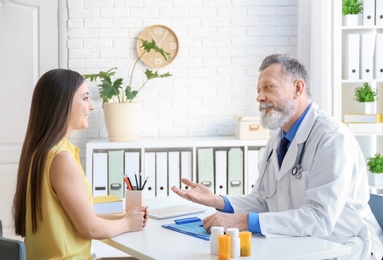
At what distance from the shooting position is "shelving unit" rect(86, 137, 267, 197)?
4.93m

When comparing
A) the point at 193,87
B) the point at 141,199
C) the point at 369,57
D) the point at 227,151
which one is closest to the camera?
the point at 141,199

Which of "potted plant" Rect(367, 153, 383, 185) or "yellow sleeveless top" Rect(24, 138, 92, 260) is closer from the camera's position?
"yellow sleeveless top" Rect(24, 138, 92, 260)

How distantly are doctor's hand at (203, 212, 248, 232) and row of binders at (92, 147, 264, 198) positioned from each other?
243 centimetres

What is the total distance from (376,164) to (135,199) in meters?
2.44

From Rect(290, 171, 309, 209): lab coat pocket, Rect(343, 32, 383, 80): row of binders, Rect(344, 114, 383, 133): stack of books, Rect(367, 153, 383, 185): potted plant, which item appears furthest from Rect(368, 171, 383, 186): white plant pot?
Rect(290, 171, 309, 209): lab coat pocket

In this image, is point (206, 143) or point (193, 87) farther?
point (193, 87)

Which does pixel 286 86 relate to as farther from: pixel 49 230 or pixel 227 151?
pixel 227 151

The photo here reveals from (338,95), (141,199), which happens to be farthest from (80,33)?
(141,199)

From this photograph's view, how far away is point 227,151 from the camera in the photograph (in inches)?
198

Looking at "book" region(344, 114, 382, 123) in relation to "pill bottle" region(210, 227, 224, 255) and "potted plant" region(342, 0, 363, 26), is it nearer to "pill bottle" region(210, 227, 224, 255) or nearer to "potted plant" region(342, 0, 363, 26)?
"potted plant" region(342, 0, 363, 26)

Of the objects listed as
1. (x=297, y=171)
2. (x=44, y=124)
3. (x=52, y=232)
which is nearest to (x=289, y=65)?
(x=297, y=171)

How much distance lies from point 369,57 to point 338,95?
1.11 feet

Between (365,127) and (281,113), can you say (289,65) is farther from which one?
(365,127)

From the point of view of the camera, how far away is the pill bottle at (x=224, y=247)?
2135 mm
